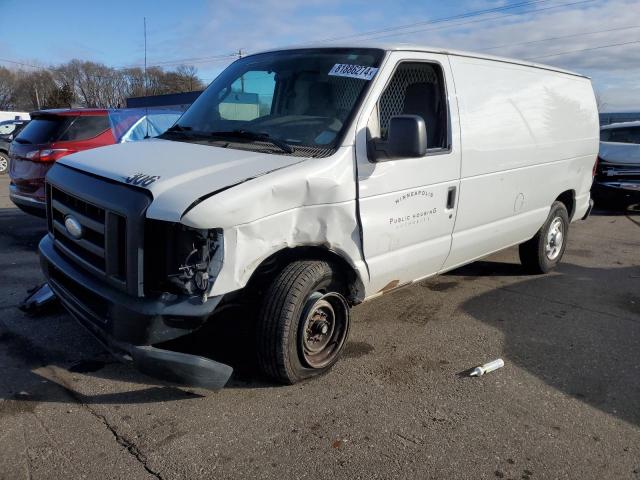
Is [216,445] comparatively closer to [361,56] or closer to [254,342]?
[254,342]

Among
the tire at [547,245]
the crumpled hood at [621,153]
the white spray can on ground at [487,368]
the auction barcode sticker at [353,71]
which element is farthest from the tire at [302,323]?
the crumpled hood at [621,153]

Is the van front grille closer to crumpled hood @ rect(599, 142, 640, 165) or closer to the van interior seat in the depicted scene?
the van interior seat

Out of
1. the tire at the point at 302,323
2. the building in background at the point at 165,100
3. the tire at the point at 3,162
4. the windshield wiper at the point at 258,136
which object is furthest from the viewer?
the building in background at the point at 165,100

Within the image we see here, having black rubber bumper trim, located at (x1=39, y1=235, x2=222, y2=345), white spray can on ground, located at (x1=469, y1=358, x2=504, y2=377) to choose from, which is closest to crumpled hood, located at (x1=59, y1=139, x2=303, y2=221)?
black rubber bumper trim, located at (x1=39, y1=235, x2=222, y2=345)

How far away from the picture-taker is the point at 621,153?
430 inches

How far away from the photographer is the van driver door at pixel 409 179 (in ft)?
11.8

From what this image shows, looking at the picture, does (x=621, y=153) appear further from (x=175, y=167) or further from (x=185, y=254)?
(x=185, y=254)

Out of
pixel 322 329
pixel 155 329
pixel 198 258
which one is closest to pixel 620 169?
pixel 322 329

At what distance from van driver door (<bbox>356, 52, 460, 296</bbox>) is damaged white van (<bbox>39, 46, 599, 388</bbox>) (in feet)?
0.04

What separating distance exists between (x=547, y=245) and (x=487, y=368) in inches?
111

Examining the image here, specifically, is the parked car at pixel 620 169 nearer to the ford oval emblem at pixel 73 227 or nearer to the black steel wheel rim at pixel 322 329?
the black steel wheel rim at pixel 322 329

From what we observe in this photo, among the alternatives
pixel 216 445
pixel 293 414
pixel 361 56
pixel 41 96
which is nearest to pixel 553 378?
pixel 293 414

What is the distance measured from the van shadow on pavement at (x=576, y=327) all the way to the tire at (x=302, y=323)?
1.42m

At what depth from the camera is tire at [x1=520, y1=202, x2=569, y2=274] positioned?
595 cm
